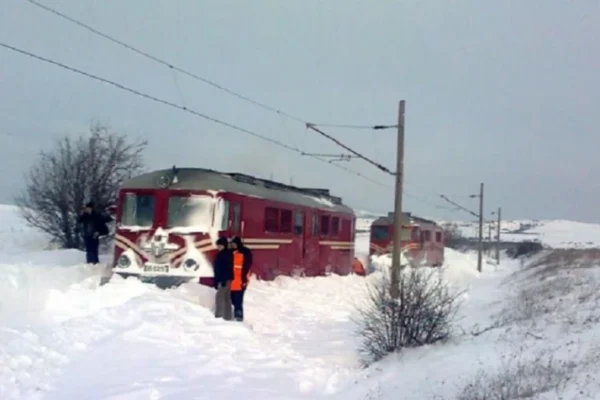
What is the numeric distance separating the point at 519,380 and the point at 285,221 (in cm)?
1406

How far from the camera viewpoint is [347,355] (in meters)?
12.5

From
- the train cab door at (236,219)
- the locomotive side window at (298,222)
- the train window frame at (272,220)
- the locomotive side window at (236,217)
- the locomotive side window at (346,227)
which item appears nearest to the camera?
the train cab door at (236,219)

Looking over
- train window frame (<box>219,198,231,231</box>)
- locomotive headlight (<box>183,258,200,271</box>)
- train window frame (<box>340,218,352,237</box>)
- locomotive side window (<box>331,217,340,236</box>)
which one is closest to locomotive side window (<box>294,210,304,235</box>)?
locomotive side window (<box>331,217,340,236</box>)

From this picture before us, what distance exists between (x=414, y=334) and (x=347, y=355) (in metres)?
1.28

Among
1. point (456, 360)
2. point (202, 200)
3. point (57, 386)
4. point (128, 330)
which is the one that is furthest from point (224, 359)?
point (202, 200)

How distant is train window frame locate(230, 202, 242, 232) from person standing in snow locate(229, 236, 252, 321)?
9.72 feet

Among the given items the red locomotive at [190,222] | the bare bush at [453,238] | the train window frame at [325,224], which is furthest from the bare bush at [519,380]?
the bare bush at [453,238]

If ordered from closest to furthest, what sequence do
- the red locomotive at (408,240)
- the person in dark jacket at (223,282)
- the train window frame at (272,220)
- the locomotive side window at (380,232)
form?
the person in dark jacket at (223,282) < the train window frame at (272,220) < the red locomotive at (408,240) < the locomotive side window at (380,232)

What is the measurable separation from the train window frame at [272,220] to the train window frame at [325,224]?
15.2 feet

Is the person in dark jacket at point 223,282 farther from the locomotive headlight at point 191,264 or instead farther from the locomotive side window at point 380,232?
the locomotive side window at point 380,232

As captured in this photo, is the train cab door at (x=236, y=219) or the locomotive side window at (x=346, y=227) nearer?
the train cab door at (x=236, y=219)

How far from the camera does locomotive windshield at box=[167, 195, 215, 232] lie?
1659cm

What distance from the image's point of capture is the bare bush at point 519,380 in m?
7.23

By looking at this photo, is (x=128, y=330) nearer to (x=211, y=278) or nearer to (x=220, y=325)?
(x=220, y=325)
